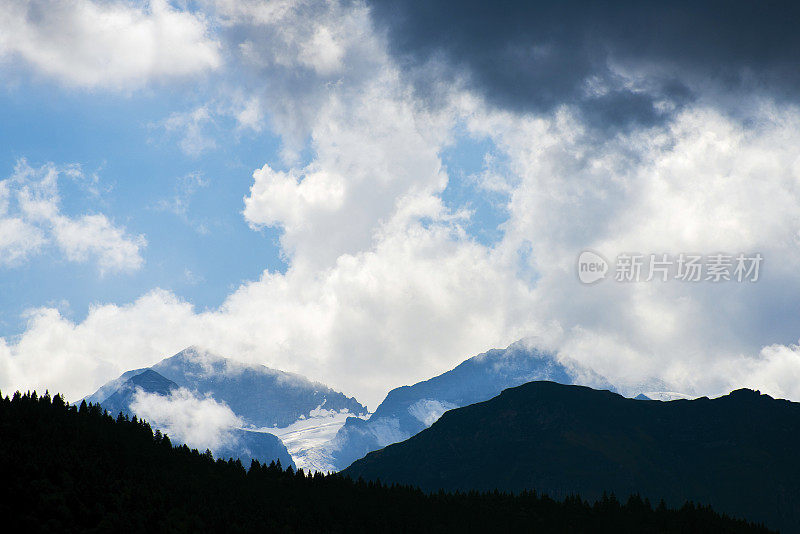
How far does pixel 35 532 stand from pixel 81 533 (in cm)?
1239

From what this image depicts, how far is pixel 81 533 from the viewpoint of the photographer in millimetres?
198125

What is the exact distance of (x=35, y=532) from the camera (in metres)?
198
